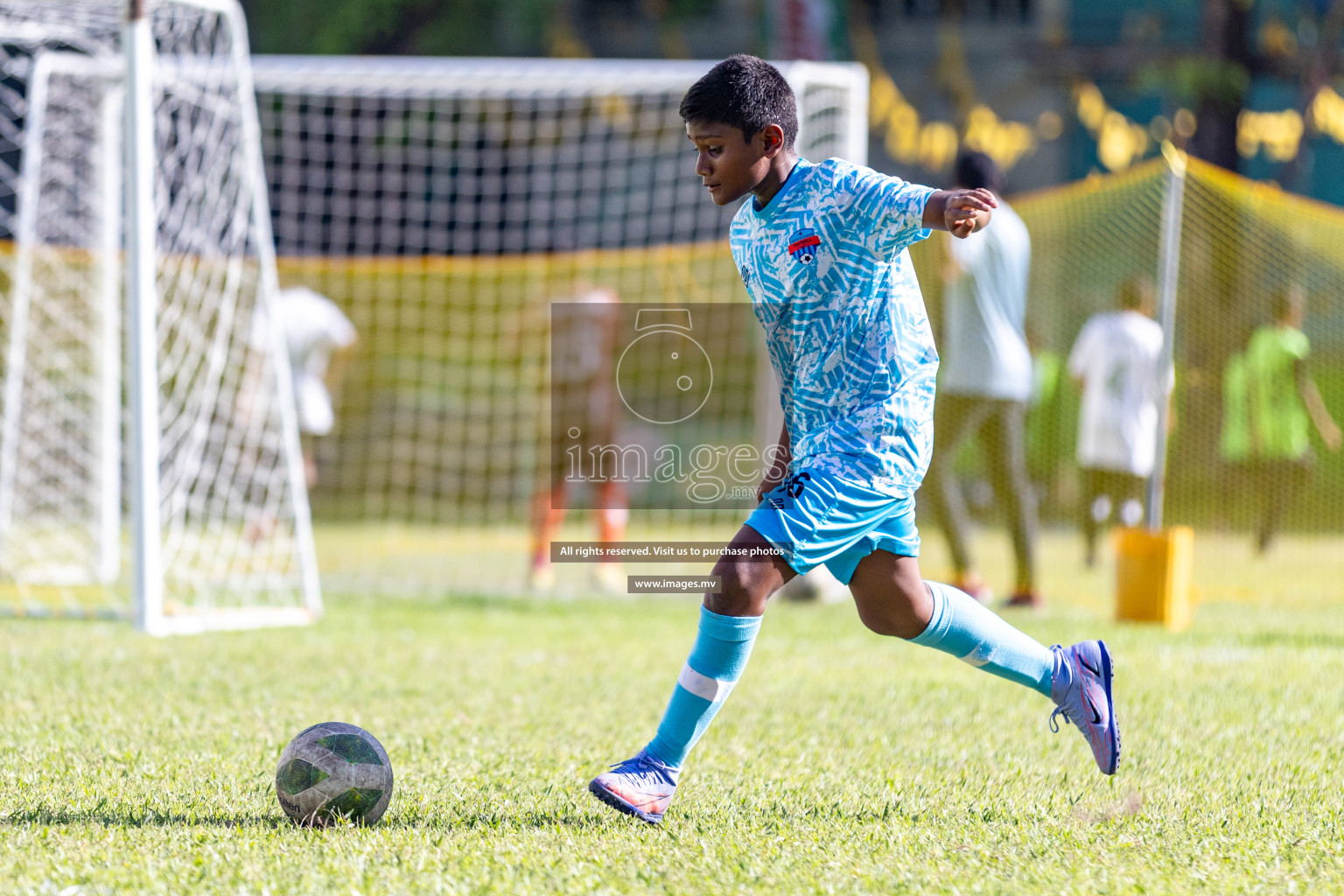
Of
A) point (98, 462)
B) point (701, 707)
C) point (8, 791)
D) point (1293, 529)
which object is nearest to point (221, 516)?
point (98, 462)

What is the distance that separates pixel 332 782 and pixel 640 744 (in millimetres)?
1319

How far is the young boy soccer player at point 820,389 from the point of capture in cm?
337

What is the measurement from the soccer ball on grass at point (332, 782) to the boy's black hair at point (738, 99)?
1.71 meters

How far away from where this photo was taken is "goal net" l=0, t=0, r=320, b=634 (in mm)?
6578

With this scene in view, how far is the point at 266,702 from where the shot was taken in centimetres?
502

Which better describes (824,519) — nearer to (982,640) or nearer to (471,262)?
(982,640)

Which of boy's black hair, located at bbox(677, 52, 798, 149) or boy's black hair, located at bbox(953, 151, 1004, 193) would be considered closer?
boy's black hair, located at bbox(677, 52, 798, 149)

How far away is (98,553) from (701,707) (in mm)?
6430

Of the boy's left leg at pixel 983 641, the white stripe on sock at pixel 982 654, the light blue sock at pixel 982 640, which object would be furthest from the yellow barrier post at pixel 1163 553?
the white stripe on sock at pixel 982 654

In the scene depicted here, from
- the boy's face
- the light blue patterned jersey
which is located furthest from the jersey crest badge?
the boy's face

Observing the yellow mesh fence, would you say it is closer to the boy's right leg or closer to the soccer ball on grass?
the boy's right leg

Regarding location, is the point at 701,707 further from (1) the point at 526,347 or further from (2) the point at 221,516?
(1) the point at 526,347

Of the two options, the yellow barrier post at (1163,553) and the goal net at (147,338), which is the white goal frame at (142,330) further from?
the yellow barrier post at (1163,553)

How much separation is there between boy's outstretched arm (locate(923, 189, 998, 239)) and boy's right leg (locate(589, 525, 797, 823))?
83 centimetres
